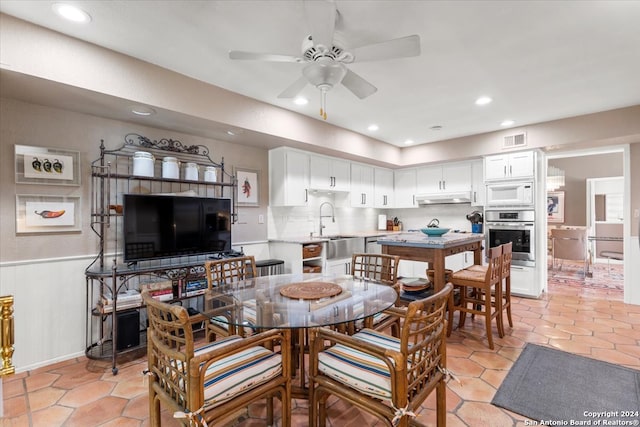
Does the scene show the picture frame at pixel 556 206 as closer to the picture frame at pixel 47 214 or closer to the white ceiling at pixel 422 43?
the white ceiling at pixel 422 43

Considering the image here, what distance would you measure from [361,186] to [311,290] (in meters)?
3.55

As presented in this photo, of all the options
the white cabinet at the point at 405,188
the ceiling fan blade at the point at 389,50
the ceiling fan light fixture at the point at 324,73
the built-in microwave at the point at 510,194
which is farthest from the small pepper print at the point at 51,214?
the built-in microwave at the point at 510,194

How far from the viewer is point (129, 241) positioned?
2807 mm

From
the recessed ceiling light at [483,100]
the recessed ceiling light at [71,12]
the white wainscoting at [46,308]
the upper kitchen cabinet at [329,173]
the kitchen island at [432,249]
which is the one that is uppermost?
the recessed ceiling light at [71,12]

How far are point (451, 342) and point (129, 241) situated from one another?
3.21 m

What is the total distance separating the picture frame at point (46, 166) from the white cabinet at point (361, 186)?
371cm

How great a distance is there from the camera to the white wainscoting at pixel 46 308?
250cm

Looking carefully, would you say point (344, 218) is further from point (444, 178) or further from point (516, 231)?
point (516, 231)

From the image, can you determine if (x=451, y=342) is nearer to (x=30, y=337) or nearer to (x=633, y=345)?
(x=633, y=345)

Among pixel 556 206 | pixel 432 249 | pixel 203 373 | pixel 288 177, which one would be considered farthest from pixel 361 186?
pixel 556 206

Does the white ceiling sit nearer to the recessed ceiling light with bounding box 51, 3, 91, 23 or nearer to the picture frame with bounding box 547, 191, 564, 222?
the recessed ceiling light with bounding box 51, 3, 91, 23

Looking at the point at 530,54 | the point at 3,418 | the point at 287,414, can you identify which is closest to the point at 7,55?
the point at 3,418

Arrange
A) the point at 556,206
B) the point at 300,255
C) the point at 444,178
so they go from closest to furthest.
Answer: the point at 300,255 < the point at 444,178 < the point at 556,206

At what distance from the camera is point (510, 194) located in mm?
4555
